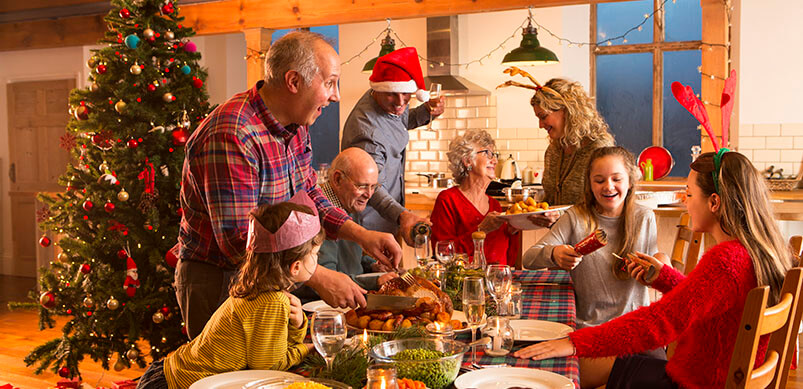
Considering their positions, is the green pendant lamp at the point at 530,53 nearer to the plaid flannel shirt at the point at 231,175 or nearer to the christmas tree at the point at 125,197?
the christmas tree at the point at 125,197

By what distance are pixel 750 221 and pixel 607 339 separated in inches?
21.7

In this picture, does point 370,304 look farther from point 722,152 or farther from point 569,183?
point 569,183

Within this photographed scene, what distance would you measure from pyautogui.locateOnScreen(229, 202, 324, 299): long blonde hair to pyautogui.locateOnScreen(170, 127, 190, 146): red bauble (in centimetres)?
265

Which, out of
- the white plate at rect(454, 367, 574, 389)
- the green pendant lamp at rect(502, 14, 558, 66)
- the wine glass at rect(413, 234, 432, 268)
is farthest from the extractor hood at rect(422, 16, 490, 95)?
the white plate at rect(454, 367, 574, 389)

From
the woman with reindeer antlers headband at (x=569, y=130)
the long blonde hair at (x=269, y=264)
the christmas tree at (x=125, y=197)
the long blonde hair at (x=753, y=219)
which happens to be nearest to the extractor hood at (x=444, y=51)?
the christmas tree at (x=125, y=197)

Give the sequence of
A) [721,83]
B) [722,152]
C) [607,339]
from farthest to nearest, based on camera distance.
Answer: [721,83], [722,152], [607,339]

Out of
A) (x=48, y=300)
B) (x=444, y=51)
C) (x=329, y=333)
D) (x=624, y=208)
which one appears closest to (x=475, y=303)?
(x=329, y=333)

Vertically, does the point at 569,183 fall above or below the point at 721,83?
below

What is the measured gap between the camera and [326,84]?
229 centimetres

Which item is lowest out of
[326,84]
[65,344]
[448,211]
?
[65,344]

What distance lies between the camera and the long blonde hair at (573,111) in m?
3.79

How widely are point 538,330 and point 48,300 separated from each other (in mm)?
3347

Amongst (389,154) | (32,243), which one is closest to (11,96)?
(32,243)

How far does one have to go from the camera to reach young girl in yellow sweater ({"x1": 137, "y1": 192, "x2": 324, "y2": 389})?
5.65 ft
